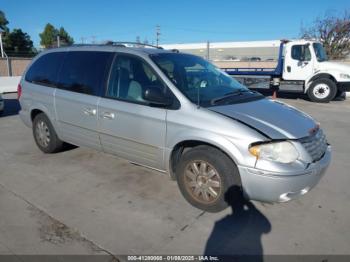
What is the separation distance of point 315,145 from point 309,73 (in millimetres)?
10625

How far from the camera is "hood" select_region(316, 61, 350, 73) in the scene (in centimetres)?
1198

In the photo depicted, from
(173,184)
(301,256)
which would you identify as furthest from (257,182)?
(173,184)

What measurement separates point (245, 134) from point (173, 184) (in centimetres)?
149

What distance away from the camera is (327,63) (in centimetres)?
1220

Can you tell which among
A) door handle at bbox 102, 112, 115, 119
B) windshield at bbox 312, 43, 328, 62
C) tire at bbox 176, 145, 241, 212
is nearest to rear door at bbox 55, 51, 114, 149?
door handle at bbox 102, 112, 115, 119

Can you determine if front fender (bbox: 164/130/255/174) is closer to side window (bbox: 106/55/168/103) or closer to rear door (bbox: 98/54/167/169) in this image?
rear door (bbox: 98/54/167/169)

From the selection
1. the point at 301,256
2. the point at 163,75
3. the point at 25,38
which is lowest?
the point at 301,256

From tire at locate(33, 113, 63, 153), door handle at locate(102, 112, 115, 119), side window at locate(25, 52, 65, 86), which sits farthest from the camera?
tire at locate(33, 113, 63, 153)

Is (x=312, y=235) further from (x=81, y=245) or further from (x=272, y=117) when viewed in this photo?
(x=81, y=245)

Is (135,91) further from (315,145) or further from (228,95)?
(315,145)

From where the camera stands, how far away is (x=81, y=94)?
4.20m

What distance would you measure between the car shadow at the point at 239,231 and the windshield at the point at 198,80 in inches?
44.1

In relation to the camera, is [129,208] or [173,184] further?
[173,184]

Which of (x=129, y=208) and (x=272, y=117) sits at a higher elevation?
(x=272, y=117)
